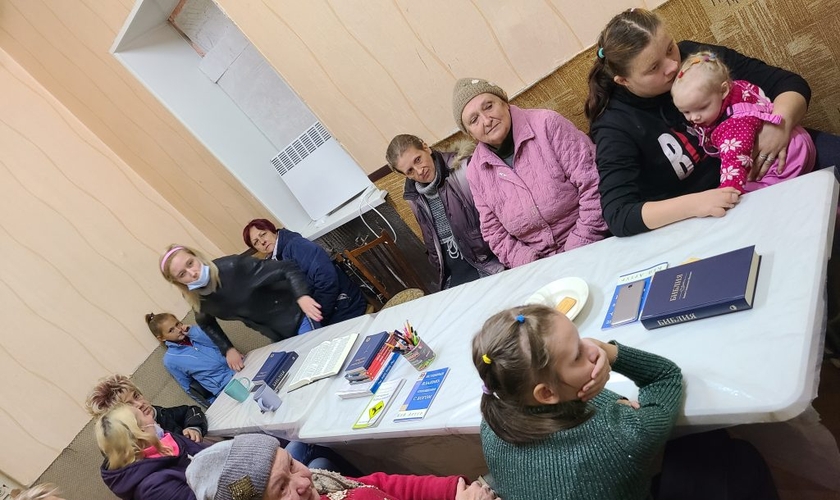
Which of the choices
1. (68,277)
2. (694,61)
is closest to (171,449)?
(68,277)

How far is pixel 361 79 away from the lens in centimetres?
276

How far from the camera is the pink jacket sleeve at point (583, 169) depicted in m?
2.03

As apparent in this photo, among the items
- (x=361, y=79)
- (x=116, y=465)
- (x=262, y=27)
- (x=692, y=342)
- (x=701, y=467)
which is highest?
(x=262, y=27)

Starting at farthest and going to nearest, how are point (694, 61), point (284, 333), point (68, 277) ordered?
point (68, 277)
point (284, 333)
point (694, 61)

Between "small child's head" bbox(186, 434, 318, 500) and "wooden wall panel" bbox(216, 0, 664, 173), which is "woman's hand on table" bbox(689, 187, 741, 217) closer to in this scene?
"wooden wall panel" bbox(216, 0, 664, 173)

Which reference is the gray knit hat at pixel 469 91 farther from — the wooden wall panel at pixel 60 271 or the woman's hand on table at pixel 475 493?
the wooden wall panel at pixel 60 271

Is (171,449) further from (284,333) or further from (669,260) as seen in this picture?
(669,260)

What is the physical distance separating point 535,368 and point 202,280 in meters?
2.28

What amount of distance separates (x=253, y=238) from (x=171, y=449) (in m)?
1.30

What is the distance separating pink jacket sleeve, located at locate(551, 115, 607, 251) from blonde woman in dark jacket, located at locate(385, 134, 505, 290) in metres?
0.51

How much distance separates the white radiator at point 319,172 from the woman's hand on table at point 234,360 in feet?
3.67

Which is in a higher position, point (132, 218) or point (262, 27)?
point (262, 27)

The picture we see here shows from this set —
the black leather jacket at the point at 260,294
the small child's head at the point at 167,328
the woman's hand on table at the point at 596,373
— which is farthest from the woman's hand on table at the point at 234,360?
the woman's hand on table at the point at 596,373

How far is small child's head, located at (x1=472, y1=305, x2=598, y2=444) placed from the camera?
1.05m
